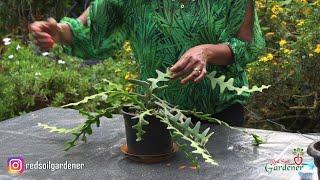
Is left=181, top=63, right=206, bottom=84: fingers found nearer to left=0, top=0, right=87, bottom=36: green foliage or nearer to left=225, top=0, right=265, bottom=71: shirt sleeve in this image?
left=225, top=0, right=265, bottom=71: shirt sleeve

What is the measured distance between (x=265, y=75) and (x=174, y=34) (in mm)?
1464

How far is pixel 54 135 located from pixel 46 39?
0.37m

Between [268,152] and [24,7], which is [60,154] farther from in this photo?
[24,7]

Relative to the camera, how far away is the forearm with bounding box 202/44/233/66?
6.27 ft

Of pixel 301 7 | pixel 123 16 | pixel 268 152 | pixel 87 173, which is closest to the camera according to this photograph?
pixel 87 173

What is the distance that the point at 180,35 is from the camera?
2131mm

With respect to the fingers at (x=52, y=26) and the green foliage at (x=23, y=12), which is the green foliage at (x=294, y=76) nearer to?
the fingers at (x=52, y=26)

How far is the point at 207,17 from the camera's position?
2.10m

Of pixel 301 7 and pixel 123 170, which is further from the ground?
pixel 301 7

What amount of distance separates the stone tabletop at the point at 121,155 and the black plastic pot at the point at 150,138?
0.04 metres

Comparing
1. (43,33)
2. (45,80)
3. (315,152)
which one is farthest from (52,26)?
(45,80)

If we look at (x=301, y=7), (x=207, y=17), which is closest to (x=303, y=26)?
(x=301, y=7)

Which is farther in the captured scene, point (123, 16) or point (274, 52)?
point (274, 52)

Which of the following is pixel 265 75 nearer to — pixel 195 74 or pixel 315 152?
pixel 195 74
